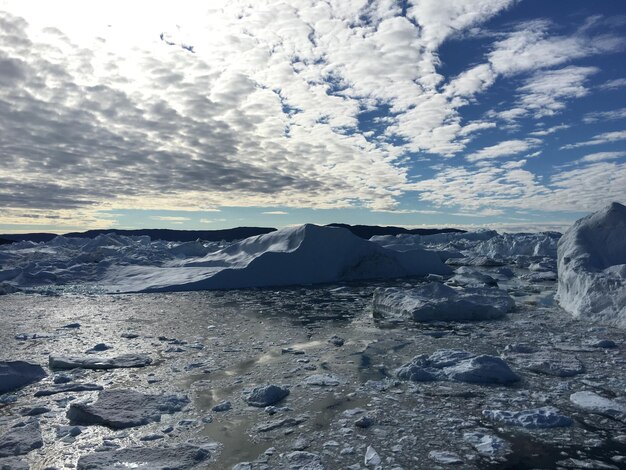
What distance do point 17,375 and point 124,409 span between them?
1.89 m

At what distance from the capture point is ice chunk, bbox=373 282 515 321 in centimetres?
949

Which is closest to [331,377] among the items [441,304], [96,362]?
[96,362]

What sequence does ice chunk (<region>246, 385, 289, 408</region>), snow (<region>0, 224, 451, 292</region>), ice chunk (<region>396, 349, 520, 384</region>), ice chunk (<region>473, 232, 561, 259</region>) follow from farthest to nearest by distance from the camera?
ice chunk (<region>473, 232, 561, 259</region>)
snow (<region>0, 224, 451, 292</region>)
ice chunk (<region>396, 349, 520, 384</region>)
ice chunk (<region>246, 385, 289, 408</region>)

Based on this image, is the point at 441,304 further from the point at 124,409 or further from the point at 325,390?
the point at 124,409

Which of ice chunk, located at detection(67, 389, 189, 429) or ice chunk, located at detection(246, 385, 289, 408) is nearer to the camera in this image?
ice chunk, located at detection(67, 389, 189, 429)

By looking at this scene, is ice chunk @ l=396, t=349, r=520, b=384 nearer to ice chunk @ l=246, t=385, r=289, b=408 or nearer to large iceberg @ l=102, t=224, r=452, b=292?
ice chunk @ l=246, t=385, r=289, b=408

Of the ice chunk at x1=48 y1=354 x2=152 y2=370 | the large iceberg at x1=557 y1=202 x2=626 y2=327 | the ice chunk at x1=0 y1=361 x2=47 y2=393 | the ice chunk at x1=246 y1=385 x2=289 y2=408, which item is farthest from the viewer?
the large iceberg at x1=557 y1=202 x2=626 y2=327

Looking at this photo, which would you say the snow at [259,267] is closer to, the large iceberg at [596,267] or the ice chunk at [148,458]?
the large iceberg at [596,267]

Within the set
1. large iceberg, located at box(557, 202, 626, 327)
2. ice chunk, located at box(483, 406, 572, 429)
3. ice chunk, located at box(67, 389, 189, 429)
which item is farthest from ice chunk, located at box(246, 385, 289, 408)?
large iceberg, located at box(557, 202, 626, 327)

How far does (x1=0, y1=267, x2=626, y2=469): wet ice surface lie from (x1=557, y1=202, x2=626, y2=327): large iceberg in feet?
2.23

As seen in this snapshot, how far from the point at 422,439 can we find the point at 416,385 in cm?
142

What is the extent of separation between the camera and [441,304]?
9.55m

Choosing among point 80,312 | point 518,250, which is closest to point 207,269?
point 80,312

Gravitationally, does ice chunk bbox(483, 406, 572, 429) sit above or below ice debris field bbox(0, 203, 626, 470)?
above
